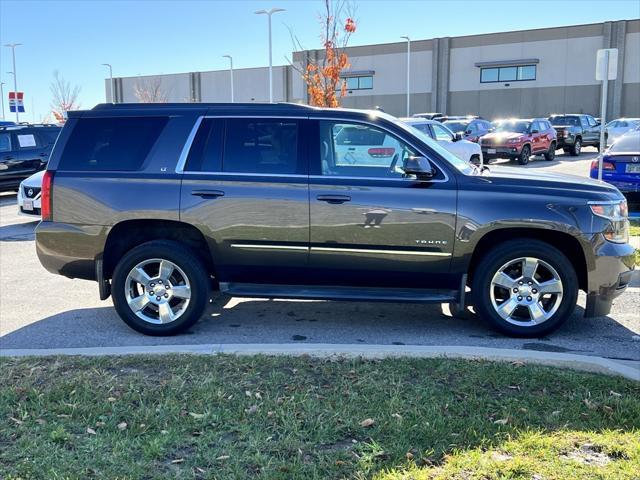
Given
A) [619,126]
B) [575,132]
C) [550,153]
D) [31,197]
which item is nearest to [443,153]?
[31,197]

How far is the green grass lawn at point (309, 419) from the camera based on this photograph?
322 centimetres

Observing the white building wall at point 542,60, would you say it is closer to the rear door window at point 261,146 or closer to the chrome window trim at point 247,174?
the rear door window at point 261,146

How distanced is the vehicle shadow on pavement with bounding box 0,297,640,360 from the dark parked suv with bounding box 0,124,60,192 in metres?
11.6

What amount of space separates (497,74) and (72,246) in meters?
47.4

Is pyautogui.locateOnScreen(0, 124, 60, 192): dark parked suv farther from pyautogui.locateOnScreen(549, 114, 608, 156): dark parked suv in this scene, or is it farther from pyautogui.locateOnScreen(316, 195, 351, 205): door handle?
pyautogui.locateOnScreen(549, 114, 608, 156): dark parked suv

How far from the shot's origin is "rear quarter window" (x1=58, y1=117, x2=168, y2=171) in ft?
18.6

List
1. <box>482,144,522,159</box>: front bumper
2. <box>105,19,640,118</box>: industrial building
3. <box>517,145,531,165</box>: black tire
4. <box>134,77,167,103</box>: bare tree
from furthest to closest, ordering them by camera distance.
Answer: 1. <box>134,77,167,103</box>: bare tree
2. <box>105,19,640,118</box>: industrial building
3. <box>517,145,531,165</box>: black tire
4. <box>482,144,522,159</box>: front bumper

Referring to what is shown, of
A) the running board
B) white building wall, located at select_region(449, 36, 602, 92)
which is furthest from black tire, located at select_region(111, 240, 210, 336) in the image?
white building wall, located at select_region(449, 36, 602, 92)

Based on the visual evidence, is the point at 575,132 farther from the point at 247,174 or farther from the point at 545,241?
the point at 247,174

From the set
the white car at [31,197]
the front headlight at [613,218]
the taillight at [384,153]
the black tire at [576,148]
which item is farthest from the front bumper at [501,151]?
the taillight at [384,153]

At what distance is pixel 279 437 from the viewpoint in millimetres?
3529

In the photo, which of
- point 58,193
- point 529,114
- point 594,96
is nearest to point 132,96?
point 529,114

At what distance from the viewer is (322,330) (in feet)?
19.5

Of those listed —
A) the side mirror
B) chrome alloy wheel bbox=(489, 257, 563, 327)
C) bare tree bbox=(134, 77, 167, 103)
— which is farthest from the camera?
bare tree bbox=(134, 77, 167, 103)
